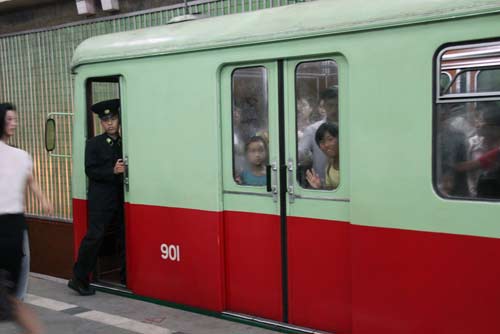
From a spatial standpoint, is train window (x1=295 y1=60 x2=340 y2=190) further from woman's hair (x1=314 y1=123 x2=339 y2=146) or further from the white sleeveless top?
the white sleeveless top

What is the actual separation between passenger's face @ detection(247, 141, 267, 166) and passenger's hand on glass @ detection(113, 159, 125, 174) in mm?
1477

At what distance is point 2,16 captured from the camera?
9.54 m

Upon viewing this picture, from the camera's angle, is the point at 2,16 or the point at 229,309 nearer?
the point at 229,309

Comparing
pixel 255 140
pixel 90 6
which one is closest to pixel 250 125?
pixel 255 140

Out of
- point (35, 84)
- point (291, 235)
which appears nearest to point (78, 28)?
point (35, 84)

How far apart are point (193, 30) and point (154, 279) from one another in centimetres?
215

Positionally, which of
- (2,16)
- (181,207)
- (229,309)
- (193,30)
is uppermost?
(2,16)

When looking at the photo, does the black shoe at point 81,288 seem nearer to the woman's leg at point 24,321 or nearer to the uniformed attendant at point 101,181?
the uniformed attendant at point 101,181

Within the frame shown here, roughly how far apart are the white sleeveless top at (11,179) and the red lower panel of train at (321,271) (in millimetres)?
1505

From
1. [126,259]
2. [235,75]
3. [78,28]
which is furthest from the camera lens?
[78,28]

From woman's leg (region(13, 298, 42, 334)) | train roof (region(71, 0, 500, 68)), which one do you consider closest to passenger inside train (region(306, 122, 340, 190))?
train roof (region(71, 0, 500, 68))

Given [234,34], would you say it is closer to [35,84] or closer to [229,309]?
[229,309]

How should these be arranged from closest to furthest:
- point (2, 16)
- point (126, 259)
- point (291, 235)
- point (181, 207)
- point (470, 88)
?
1. point (470, 88)
2. point (291, 235)
3. point (181, 207)
4. point (126, 259)
5. point (2, 16)

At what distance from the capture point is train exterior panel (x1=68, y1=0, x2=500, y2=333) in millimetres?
4066
